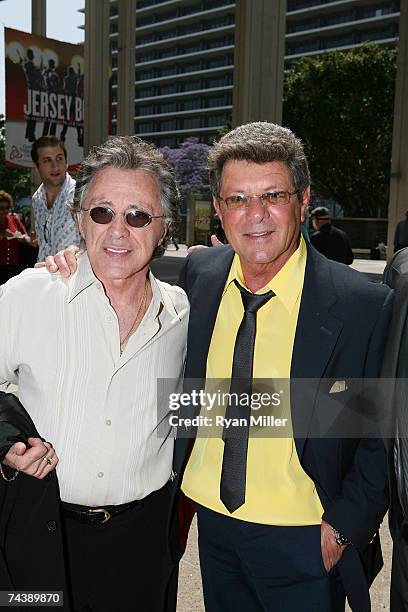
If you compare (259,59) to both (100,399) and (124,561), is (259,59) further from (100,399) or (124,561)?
(124,561)

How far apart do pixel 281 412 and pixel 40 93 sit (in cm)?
1725

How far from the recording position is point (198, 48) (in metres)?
103

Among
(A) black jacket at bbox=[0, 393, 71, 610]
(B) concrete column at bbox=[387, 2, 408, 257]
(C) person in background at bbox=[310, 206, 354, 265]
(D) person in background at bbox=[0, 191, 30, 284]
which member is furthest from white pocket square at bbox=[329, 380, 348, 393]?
(B) concrete column at bbox=[387, 2, 408, 257]

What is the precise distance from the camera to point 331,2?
87875mm

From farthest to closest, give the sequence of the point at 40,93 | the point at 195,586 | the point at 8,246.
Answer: the point at 40,93
the point at 8,246
the point at 195,586

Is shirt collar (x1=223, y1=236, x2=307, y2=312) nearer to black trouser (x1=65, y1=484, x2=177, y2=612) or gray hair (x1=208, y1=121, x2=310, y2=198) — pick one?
gray hair (x1=208, y1=121, x2=310, y2=198)

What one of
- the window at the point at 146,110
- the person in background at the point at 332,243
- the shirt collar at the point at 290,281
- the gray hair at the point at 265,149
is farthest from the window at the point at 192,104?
the shirt collar at the point at 290,281

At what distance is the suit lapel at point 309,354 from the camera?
2076mm

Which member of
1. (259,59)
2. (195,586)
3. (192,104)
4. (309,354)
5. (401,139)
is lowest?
(195,586)

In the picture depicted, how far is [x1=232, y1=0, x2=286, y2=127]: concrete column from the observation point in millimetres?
16359

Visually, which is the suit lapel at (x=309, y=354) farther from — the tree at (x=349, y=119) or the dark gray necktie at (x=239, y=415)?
the tree at (x=349, y=119)

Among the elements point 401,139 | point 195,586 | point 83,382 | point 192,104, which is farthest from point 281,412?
point 192,104

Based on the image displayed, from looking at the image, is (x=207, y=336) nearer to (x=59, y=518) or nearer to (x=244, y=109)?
(x=59, y=518)

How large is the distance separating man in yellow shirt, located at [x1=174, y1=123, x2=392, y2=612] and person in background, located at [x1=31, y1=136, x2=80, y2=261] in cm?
353
